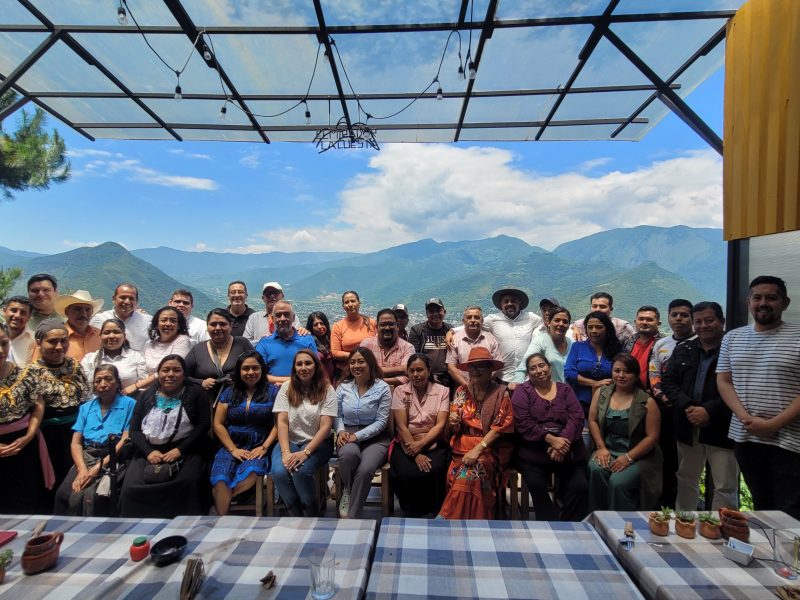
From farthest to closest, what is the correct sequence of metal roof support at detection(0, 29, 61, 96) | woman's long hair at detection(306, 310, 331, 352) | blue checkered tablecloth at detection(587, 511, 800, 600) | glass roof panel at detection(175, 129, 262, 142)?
glass roof panel at detection(175, 129, 262, 142)
woman's long hair at detection(306, 310, 331, 352)
metal roof support at detection(0, 29, 61, 96)
blue checkered tablecloth at detection(587, 511, 800, 600)

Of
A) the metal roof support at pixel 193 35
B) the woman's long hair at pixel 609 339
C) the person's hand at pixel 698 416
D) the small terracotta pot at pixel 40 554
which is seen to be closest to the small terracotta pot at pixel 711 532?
the person's hand at pixel 698 416

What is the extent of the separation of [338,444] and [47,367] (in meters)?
2.31

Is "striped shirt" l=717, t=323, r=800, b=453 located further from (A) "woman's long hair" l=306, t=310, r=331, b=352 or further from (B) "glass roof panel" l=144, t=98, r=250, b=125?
(B) "glass roof panel" l=144, t=98, r=250, b=125

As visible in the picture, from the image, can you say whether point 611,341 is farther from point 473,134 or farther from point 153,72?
point 153,72

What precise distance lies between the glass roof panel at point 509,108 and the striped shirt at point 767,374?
11.1 feet

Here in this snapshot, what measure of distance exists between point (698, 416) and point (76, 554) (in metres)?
3.73

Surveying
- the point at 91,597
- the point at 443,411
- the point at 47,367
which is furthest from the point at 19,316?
the point at 443,411

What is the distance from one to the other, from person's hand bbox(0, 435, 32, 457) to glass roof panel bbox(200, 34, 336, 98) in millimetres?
3651

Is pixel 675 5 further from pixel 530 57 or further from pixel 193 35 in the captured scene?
pixel 193 35

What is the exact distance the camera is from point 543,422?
3.15 metres

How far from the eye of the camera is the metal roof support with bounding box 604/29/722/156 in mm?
3717

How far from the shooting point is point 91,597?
1.36 m

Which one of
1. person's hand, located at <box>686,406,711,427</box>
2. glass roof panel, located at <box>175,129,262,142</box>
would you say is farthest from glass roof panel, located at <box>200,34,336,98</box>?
person's hand, located at <box>686,406,711,427</box>

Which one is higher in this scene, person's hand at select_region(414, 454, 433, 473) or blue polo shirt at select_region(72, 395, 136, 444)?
blue polo shirt at select_region(72, 395, 136, 444)
